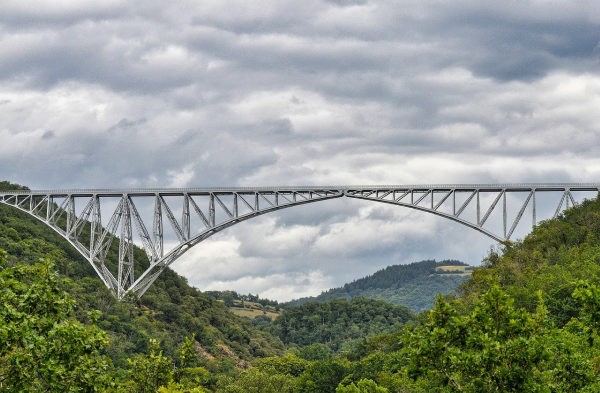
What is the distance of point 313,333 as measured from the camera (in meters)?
149

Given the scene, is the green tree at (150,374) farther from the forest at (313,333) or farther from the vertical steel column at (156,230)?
the vertical steel column at (156,230)

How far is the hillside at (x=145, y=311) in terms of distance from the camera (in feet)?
257

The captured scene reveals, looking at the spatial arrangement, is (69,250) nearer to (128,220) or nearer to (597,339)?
(128,220)

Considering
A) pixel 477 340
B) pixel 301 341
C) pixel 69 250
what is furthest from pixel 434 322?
pixel 301 341

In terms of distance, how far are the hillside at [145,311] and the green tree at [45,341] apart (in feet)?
165

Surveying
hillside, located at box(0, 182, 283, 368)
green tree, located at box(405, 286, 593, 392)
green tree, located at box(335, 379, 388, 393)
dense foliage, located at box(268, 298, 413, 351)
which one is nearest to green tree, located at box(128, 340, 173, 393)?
green tree, located at box(405, 286, 593, 392)

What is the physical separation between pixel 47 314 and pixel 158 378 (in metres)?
5.98

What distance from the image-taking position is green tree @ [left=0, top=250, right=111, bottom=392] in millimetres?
20141

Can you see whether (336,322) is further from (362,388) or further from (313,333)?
(362,388)

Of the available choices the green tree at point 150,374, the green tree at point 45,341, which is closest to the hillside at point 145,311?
the green tree at point 150,374

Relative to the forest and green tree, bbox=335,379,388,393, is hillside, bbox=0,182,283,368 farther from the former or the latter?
green tree, bbox=335,379,388,393

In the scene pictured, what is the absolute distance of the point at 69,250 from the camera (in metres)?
95.3

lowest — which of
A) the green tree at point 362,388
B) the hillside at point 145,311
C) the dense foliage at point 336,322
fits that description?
the dense foliage at point 336,322

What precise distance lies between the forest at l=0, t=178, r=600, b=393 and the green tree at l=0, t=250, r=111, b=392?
0.04 m
